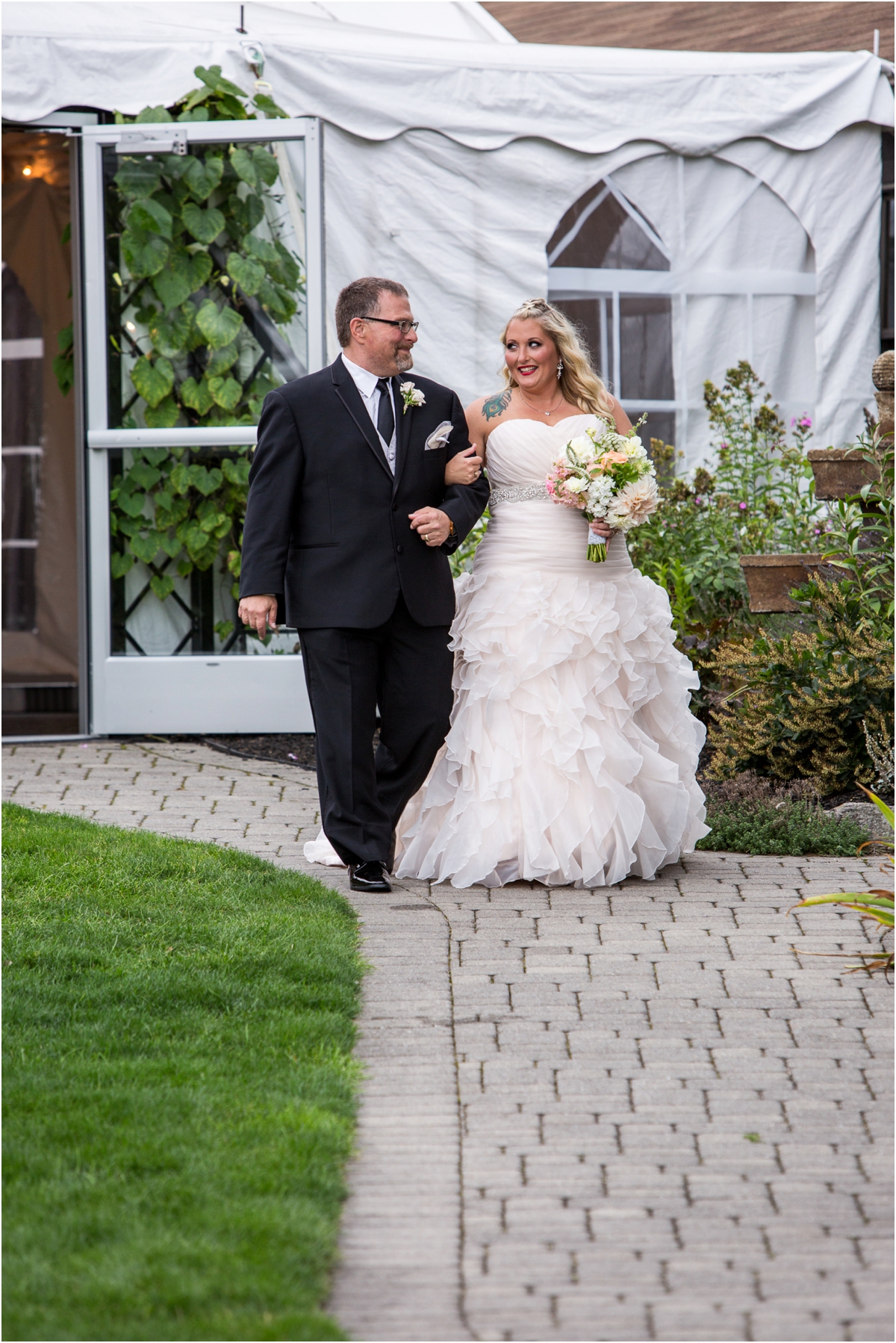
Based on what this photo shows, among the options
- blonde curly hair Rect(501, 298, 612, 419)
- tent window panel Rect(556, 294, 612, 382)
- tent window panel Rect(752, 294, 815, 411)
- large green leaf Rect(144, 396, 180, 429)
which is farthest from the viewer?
tent window panel Rect(752, 294, 815, 411)

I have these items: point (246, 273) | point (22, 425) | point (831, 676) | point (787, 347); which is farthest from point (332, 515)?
point (22, 425)

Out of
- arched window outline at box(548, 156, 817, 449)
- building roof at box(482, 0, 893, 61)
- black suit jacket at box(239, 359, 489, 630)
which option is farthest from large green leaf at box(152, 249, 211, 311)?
building roof at box(482, 0, 893, 61)

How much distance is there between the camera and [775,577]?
21.7ft

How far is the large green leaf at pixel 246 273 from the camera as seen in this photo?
7680 millimetres

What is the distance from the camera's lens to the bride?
503 centimetres

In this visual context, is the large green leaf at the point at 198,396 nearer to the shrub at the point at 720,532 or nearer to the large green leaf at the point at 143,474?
the large green leaf at the point at 143,474

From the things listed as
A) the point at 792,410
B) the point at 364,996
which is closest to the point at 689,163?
the point at 792,410

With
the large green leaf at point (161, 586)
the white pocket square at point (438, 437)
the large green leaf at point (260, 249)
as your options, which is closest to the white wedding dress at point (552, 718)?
the white pocket square at point (438, 437)

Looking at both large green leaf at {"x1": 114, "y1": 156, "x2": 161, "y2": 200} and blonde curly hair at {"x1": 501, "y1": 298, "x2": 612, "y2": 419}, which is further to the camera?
large green leaf at {"x1": 114, "y1": 156, "x2": 161, "y2": 200}

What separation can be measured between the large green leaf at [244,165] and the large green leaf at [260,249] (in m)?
0.28

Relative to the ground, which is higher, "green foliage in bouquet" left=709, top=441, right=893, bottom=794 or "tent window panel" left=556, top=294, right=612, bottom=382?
"tent window panel" left=556, top=294, right=612, bottom=382

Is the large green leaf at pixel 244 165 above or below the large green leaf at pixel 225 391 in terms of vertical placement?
above

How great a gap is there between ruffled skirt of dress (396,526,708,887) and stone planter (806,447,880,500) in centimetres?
170

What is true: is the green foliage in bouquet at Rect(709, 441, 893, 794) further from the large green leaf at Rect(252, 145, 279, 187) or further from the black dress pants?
the large green leaf at Rect(252, 145, 279, 187)
